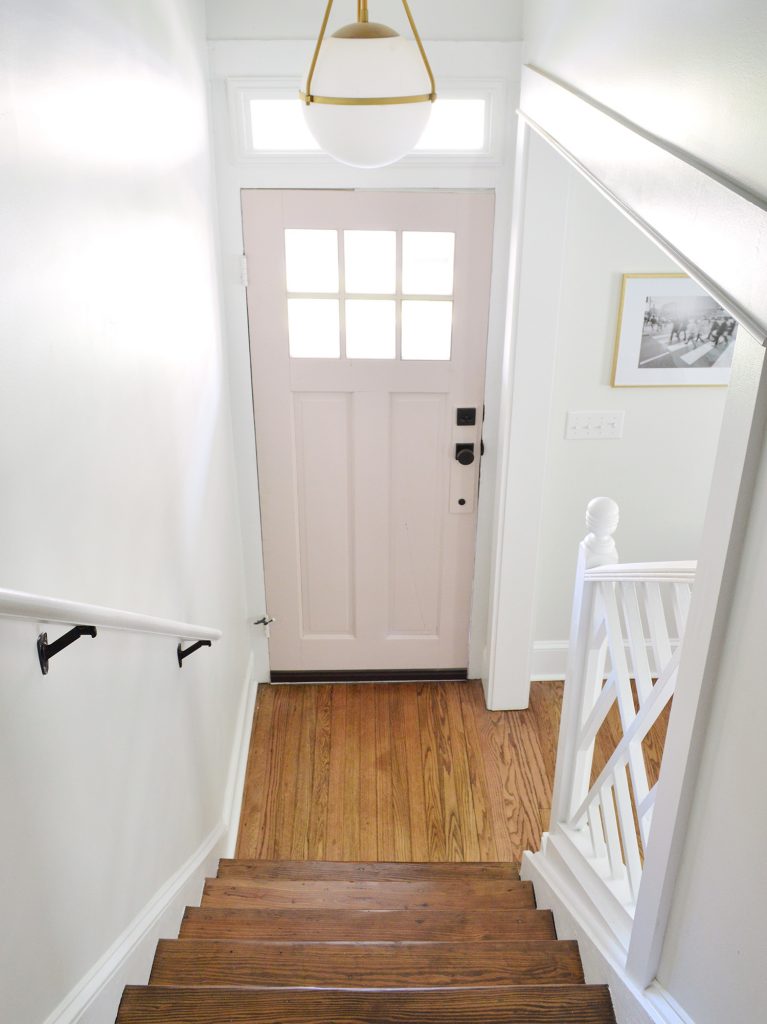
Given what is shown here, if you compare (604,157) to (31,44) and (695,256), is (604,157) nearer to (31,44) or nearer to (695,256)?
(695,256)

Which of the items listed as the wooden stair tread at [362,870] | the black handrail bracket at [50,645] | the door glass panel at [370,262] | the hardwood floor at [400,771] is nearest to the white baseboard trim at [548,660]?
the hardwood floor at [400,771]

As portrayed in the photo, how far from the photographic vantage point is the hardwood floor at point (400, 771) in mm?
2902

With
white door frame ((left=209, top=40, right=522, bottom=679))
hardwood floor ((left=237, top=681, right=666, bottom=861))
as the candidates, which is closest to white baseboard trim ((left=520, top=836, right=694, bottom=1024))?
hardwood floor ((left=237, top=681, right=666, bottom=861))

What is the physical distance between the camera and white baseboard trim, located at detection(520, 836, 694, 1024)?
1.47 meters

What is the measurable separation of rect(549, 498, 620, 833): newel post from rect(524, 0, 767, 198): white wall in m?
0.89

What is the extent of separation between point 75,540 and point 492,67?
222 cm

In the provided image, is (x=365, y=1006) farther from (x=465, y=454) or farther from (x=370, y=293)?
(x=370, y=293)

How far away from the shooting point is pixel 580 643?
214cm

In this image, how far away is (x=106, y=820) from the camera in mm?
1566

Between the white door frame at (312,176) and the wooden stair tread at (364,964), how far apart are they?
1747mm

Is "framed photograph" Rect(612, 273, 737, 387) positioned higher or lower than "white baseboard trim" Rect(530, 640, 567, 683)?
higher


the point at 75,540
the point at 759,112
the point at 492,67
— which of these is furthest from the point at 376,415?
the point at 759,112

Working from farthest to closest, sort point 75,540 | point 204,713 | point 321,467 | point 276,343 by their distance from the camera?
point 321,467 < point 276,343 < point 204,713 < point 75,540

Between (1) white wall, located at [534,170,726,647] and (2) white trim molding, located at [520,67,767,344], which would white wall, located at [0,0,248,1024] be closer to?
(2) white trim molding, located at [520,67,767,344]
